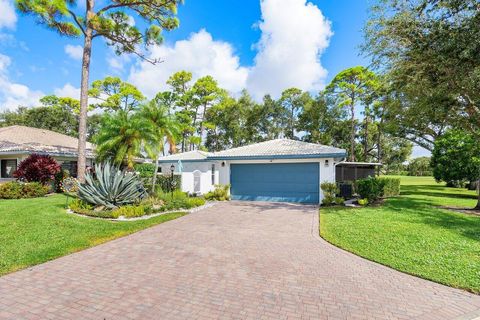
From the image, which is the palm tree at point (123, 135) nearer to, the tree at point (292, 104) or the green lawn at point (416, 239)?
the green lawn at point (416, 239)

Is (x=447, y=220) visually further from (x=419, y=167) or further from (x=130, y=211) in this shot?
(x=419, y=167)

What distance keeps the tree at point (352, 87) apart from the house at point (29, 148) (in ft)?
86.4

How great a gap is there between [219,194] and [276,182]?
3.50 meters

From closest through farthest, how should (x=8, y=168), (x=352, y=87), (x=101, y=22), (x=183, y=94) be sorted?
(x=101, y=22), (x=8, y=168), (x=352, y=87), (x=183, y=94)

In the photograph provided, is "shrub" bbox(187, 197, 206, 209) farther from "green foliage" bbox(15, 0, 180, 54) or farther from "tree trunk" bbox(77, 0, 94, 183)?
"green foliage" bbox(15, 0, 180, 54)

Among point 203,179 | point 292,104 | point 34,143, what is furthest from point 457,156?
point 34,143

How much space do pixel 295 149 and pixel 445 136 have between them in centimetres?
1658

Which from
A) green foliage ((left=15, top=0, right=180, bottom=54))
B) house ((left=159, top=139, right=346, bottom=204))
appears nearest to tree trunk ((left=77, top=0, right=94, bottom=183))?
green foliage ((left=15, top=0, right=180, bottom=54))

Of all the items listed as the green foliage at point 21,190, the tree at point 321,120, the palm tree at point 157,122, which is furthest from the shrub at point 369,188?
the tree at point 321,120

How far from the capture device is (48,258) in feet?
19.0

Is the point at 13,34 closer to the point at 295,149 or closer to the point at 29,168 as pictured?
the point at 29,168

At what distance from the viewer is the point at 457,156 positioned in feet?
74.6

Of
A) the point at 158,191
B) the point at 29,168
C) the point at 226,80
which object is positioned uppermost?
the point at 226,80

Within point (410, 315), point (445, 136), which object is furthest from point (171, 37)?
point (445, 136)
